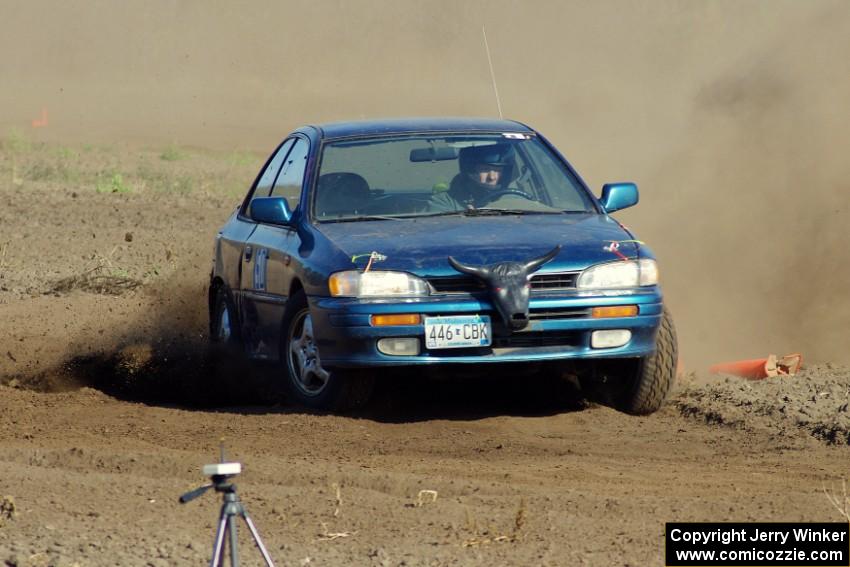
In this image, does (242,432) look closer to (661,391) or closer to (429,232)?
(429,232)

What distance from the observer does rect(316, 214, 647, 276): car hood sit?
308 inches

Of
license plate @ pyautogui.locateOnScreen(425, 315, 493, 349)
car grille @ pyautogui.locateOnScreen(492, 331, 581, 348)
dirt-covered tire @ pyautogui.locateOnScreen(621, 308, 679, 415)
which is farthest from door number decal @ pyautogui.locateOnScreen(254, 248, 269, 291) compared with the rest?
dirt-covered tire @ pyautogui.locateOnScreen(621, 308, 679, 415)

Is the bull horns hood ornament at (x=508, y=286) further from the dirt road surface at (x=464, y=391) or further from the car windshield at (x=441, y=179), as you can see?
the car windshield at (x=441, y=179)

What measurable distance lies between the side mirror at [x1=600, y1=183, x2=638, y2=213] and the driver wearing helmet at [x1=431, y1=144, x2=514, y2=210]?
21.9 inches

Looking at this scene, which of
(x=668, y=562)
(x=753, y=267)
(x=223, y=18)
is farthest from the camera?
(x=223, y=18)

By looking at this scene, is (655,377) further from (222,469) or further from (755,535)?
(222,469)

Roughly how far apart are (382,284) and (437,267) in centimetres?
27

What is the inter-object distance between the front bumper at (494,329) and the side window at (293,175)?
1272 millimetres

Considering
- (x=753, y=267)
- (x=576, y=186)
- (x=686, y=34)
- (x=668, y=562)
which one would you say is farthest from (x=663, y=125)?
(x=686, y=34)

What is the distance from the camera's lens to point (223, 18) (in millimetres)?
58500

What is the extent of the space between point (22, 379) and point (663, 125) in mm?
12350

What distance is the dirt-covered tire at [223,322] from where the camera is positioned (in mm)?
9797

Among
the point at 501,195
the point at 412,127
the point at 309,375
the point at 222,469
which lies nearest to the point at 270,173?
the point at 412,127

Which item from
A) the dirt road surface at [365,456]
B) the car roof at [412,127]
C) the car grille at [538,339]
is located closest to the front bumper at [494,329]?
the car grille at [538,339]
